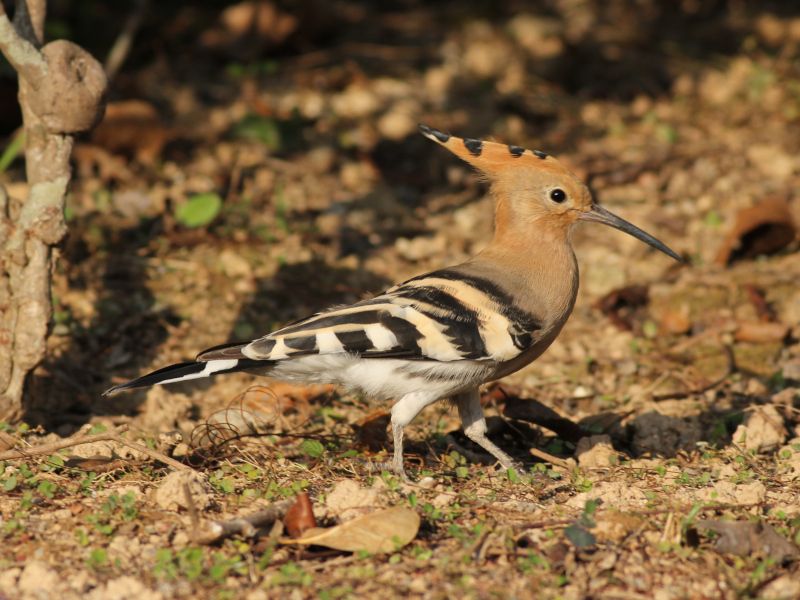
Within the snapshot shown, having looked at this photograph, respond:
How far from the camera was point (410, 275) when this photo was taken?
561 centimetres

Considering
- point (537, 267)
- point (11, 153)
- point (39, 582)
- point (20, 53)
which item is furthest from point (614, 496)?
point (11, 153)

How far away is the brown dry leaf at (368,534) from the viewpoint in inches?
115

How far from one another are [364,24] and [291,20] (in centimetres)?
90

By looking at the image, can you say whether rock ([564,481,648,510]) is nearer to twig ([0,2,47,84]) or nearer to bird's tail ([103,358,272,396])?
bird's tail ([103,358,272,396])

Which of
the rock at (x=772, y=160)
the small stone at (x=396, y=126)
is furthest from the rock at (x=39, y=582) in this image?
the rock at (x=772, y=160)

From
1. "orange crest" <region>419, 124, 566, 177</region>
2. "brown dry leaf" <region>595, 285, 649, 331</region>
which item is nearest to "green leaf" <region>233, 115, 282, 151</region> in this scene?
"brown dry leaf" <region>595, 285, 649, 331</region>

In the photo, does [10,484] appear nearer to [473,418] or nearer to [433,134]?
[473,418]

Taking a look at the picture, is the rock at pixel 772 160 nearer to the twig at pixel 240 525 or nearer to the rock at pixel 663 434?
the rock at pixel 663 434

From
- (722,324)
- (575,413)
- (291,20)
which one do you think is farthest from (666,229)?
(291,20)

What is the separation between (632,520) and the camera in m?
3.07

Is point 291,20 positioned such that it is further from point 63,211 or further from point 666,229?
point 63,211

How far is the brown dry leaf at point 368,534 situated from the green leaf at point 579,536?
1.35ft

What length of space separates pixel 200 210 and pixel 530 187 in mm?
2022

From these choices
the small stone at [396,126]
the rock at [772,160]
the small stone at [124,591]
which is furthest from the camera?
the small stone at [396,126]
